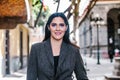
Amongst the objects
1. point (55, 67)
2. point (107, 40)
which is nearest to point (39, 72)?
point (55, 67)

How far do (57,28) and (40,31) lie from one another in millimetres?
69799

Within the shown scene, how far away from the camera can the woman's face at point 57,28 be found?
11.2ft

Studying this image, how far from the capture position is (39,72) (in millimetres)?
3379

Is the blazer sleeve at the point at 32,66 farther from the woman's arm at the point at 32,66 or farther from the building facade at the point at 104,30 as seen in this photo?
the building facade at the point at 104,30

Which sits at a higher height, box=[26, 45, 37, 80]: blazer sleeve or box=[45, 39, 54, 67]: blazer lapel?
box=[45, 39, 54, 67]: blazer lapel

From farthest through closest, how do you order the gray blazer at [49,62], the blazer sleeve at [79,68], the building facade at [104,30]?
the building facade at [104,30], the blazer sleeve at [79,68], the gray blazer at [49,62]

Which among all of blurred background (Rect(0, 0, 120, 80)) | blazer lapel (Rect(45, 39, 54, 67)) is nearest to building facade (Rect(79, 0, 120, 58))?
blurred background (Rect(0, 0, 120, 80))

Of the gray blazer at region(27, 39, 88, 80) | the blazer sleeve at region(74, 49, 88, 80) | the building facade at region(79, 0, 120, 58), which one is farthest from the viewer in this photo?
the building facade at region(79, 0, 120, 58)

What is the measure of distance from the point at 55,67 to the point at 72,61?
0.49 feet

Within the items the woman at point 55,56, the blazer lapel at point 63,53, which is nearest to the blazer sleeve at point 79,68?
the woman at point 55,56

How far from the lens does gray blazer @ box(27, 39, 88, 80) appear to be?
3344 mm

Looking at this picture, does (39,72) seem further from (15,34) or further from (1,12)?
(15,34)

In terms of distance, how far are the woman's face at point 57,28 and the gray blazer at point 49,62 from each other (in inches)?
3.1

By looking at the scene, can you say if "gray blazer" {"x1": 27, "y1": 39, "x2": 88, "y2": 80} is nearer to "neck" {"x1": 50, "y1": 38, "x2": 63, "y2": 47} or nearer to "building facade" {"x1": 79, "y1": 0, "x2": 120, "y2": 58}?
"neck" {"x1": 50, "y1": 38, "x2": 63, "y2": 47}
